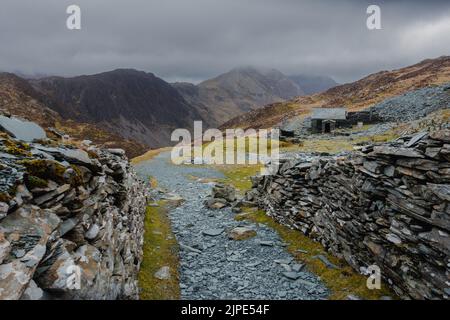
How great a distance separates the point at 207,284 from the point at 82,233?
24.8 feet

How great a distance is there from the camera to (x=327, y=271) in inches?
581

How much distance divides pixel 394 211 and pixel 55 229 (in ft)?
35.4

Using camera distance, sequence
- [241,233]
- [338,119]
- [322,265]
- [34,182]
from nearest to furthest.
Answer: [34,182] < [322,265] < [241,233] < [338,119]

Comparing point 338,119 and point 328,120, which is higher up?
point 338,119

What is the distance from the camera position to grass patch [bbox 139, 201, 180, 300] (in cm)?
1312

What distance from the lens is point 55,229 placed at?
7.32 metres

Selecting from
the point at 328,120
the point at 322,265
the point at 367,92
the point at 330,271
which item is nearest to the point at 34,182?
the point at 330,271

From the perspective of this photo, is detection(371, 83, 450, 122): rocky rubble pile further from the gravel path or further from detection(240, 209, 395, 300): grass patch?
the gravel path

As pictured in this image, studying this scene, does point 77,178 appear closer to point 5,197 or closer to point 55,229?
point 55,229

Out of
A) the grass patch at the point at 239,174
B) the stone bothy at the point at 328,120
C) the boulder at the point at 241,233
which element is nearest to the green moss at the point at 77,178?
the boulder at the point at 241,233

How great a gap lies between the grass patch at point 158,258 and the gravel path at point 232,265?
427mm

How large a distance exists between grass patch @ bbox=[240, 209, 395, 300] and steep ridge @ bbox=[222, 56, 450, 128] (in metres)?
88.5

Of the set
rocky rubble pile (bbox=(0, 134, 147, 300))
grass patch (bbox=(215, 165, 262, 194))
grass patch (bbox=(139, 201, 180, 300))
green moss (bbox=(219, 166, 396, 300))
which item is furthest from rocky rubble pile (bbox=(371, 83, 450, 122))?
rocky rubble pile (bbox=(0, 134, 147, 300))
